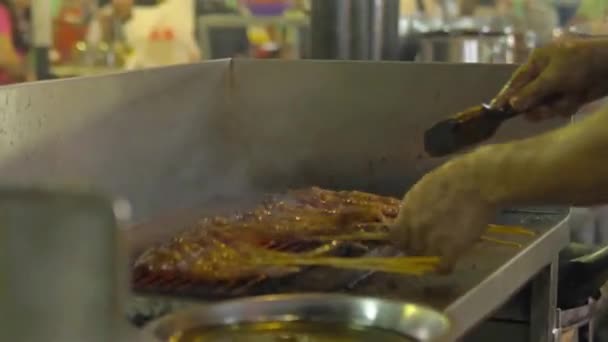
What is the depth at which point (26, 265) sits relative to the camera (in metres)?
0.67

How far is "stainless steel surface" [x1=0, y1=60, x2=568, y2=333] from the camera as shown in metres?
1.87

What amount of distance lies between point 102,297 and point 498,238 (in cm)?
116

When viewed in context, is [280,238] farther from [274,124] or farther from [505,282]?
[274,124]

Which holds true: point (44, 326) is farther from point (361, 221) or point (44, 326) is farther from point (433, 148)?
point (433, 148)

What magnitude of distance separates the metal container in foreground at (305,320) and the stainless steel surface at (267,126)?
1.75 feet

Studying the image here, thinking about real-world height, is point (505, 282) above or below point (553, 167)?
below

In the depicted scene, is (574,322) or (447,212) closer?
(447,212)

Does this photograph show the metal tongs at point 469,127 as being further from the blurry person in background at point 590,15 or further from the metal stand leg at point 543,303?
the blurry person in background at point 590,15

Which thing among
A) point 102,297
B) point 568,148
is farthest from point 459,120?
point 102,297

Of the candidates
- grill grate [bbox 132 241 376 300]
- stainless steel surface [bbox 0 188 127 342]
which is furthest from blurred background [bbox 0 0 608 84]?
stainless steel surface [bbox 0 188 127 342]

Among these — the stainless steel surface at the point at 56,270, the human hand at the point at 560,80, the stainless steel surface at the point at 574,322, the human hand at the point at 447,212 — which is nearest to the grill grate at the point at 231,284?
the human hand at the point at 447,212

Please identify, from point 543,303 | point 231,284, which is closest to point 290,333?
point 231,284

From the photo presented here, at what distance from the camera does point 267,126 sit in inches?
87.3

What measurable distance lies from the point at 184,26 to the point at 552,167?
2832 millimetres
